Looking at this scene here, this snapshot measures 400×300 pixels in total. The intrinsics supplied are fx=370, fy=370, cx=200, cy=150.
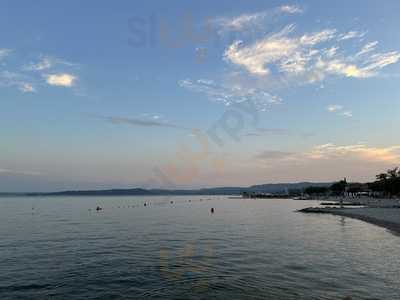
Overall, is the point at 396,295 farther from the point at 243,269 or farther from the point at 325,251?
the point at 325,251

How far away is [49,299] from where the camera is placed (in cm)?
2302

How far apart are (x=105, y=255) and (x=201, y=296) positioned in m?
18.4

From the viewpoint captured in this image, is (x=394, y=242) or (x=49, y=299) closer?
(x=49, y=299)

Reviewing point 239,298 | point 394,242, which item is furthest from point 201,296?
point 394,242

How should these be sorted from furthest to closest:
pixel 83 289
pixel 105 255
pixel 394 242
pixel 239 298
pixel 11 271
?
1. pixel 394 242
2. pixel 105 255
3. pixel 11 271
4. pixel 83 289
5. pixel 239 298

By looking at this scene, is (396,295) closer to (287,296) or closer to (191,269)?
(287,296)

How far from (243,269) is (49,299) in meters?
15.4

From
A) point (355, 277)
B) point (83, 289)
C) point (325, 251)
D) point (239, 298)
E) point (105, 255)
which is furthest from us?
point (325, 251)

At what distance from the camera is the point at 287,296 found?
2319 centimetres

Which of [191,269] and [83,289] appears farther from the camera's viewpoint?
[191,269]

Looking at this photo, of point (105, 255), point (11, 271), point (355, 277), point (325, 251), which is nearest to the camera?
point (355, 277)

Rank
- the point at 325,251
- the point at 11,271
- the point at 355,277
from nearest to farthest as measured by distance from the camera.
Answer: the point at 355,277
the point at 11,271
the point at 325,251

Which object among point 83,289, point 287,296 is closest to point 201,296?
point 287,296

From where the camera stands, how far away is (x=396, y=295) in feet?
76.6
